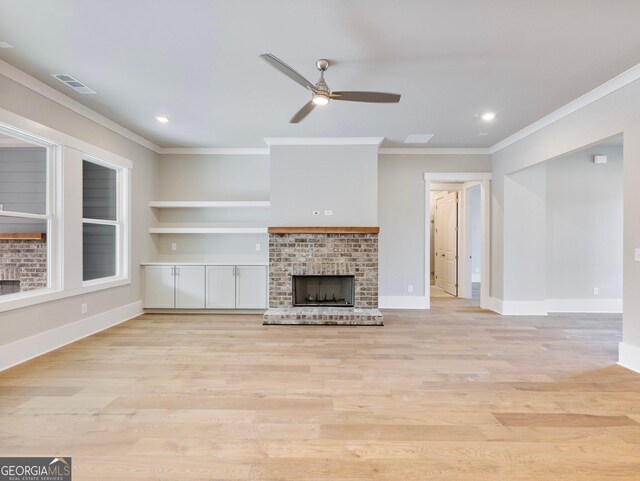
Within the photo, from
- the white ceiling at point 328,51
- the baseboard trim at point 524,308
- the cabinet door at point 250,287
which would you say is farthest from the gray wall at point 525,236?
the cabinet door at point 250,287

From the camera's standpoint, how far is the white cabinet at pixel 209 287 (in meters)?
5.04

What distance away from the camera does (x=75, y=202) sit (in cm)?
374

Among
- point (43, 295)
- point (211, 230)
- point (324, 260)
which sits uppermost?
point (211, 230)

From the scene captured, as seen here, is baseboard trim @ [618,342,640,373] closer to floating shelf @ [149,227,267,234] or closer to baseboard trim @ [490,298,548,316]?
baseboard trim @ [490,298,548,316]

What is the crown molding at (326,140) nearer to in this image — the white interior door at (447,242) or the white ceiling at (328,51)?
the white ceiling at (328,51)

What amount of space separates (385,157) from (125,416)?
5.00 meters

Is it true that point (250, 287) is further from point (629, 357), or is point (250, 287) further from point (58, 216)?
point (629, 357)

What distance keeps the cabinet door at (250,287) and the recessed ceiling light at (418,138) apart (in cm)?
303

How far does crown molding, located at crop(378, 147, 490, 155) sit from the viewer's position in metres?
5.54

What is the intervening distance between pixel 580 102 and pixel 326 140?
10.2 feet

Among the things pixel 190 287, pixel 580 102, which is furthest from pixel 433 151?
pixel 190 287

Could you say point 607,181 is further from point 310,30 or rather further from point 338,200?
point 310,30

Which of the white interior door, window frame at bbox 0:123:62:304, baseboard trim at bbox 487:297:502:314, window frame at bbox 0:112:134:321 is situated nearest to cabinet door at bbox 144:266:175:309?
window frame at bbox 0:112:134:321

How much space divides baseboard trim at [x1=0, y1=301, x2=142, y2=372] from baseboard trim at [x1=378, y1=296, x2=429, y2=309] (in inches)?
158
